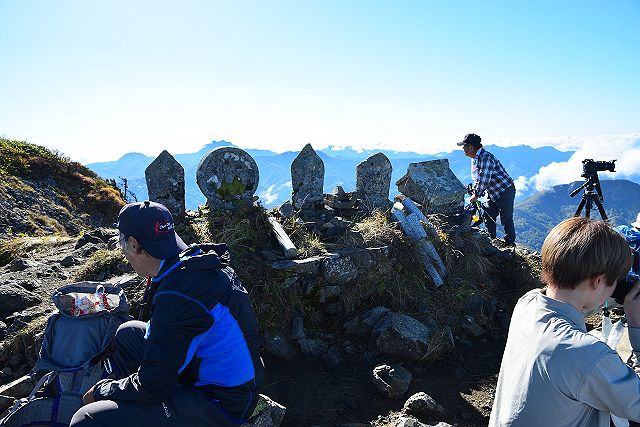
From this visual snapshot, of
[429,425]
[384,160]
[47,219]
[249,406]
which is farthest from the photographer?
[47,219]

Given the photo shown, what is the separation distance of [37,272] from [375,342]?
501 centimetres

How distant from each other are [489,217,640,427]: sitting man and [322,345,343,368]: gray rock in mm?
3220

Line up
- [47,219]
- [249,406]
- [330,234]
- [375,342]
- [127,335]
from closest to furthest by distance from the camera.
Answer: [249,406], [127,335], [375,342], [330,234], [47,219]

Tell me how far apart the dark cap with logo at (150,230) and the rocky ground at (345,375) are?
99.3 inches

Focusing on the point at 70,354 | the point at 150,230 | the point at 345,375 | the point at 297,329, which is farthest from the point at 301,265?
the point at 150,230

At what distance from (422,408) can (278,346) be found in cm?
187

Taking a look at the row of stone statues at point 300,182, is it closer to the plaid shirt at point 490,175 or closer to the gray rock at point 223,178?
the gray rock at point 223,178

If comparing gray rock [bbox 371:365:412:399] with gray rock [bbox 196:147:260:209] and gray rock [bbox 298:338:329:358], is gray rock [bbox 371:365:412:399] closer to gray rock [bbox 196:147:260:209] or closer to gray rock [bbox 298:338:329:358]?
gray rock [bbox 298:338:329:358]

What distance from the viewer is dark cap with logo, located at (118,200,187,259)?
2625 mm

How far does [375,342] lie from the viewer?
5.43 metres

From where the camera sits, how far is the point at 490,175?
7.88m

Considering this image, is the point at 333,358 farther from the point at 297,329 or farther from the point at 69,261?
the point at 69,261

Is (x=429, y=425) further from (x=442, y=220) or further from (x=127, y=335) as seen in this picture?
(x=442, y=220)

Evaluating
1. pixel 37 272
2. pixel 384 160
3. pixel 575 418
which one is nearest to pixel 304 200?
pixel 384 160
